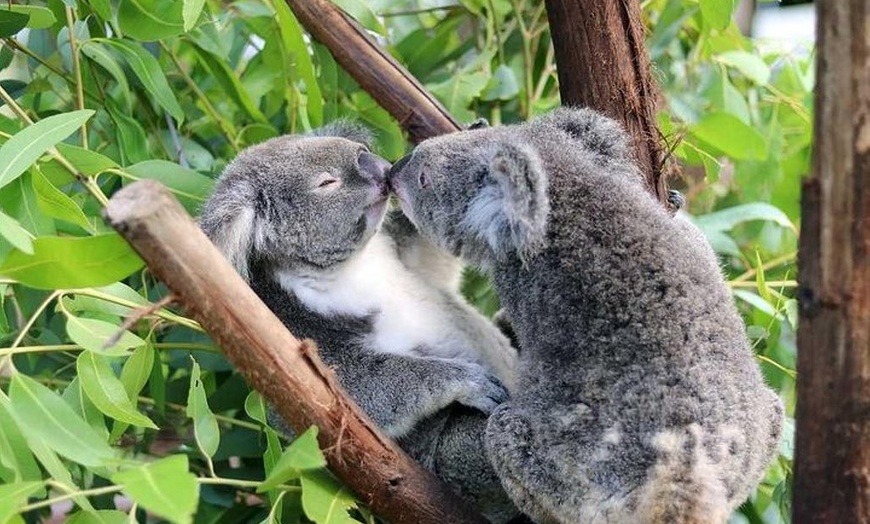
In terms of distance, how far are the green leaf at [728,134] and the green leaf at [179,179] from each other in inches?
49.2

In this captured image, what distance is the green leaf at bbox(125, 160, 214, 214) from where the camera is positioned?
8.14 feet

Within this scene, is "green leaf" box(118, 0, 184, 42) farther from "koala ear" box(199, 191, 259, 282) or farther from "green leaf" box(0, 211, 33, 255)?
"green leaf" box(0, 211, 33, 255)

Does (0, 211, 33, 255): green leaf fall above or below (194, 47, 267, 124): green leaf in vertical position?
above

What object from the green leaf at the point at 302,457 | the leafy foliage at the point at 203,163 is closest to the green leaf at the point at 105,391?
the leafy foliage at the point at 203,163

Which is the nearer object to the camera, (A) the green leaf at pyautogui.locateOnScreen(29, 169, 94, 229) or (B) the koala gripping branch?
(B) the koala gripping branch

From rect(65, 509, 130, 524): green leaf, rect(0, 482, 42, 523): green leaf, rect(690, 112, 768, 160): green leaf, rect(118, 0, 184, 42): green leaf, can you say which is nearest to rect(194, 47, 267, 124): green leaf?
rect(118, 0, 184, 42): green leaf

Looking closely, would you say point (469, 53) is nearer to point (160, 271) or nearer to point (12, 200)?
point (12, 200)

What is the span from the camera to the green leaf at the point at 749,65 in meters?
3.07

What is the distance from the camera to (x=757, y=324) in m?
2.75

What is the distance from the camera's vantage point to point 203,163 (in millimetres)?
3082

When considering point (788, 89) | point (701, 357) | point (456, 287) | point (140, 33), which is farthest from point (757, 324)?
point (140, 33)

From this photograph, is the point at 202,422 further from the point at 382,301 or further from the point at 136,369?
the point at 382,301

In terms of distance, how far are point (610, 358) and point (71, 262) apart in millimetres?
919

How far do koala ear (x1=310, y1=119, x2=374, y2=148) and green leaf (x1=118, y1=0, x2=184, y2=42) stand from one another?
0.45 meters
